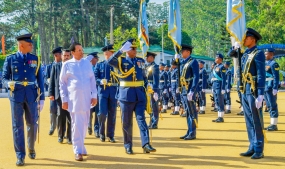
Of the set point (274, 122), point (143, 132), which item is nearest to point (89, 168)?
point (143, 132)

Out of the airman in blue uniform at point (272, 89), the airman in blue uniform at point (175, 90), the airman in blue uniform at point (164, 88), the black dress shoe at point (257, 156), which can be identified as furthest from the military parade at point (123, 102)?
the airman in blue uniform at point (164, 88)

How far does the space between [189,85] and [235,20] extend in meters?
2.29

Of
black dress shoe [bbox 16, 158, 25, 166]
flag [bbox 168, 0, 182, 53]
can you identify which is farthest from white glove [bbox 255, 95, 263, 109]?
black dress shoe [bbox 16, 158, 25, 166]

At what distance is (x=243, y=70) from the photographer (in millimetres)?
7609

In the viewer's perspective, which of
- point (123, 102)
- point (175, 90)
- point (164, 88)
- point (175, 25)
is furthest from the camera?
point (164, 88)

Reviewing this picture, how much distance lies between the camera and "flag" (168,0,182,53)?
9.93m

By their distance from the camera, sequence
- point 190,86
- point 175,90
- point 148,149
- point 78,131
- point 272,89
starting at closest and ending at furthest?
point 78,131
point 148,149
point 190,86
point 272,89
point 175,90

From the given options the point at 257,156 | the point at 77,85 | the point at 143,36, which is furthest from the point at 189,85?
the point at 77,85

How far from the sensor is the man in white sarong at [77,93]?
7406mm

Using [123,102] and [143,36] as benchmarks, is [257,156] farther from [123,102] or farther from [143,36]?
[143,36]

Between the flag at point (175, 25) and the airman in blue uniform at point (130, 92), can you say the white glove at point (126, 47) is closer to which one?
the airman in blue uniform at point (130, 92)

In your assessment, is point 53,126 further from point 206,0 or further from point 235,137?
point 206,0

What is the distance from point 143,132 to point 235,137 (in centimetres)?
296

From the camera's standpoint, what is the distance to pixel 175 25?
33.0 feet
